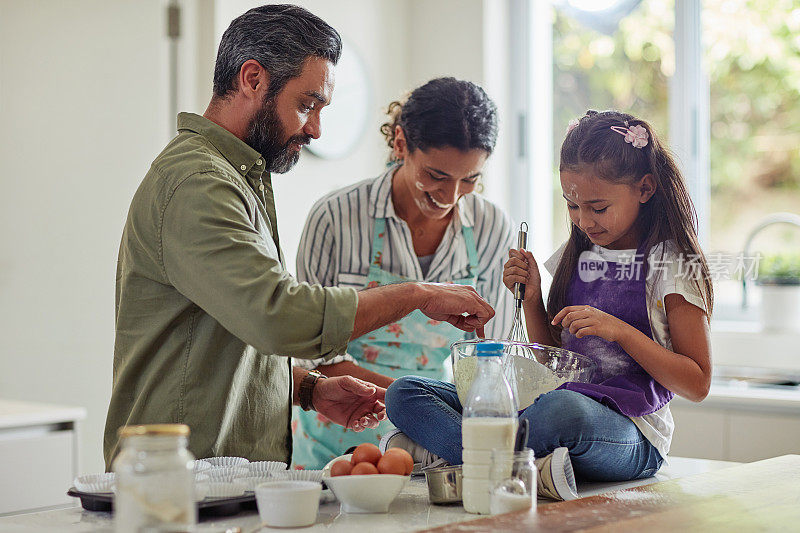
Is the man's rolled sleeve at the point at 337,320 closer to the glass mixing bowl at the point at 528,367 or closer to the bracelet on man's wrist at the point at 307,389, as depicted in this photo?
the glass mixing bowl at the point at 528,367

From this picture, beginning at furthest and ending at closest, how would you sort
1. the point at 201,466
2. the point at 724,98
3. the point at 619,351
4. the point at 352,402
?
the point at 724,98, the point at 352,402, the point at 619,351, the point at 201,466

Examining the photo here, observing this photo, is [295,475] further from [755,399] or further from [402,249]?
[755,399]

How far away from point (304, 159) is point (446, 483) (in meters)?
1.94

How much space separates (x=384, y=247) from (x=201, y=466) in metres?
0.88

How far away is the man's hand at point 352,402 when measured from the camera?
5.51ft

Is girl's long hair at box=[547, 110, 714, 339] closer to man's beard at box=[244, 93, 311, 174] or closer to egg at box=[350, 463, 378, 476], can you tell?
man's beard at box=[244, 93, 311, 174]

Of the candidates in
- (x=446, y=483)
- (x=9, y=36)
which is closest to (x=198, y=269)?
(x=446, y=483)

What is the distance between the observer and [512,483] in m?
1.24

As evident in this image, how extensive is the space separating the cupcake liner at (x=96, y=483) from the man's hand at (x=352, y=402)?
468mm

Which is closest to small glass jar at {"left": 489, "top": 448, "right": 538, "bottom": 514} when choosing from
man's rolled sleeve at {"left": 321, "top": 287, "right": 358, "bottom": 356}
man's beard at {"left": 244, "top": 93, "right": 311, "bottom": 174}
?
man's rolled sleeve at {"left": 321, "top": 287, "right": 358, "bottom": 356}

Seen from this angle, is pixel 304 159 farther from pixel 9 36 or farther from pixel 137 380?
pixel 137 380

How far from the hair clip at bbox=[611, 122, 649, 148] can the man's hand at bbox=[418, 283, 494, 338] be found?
0.44 m

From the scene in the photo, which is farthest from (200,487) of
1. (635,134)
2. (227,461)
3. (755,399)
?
(755,399)

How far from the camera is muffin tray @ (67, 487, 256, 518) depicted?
1.27 m
